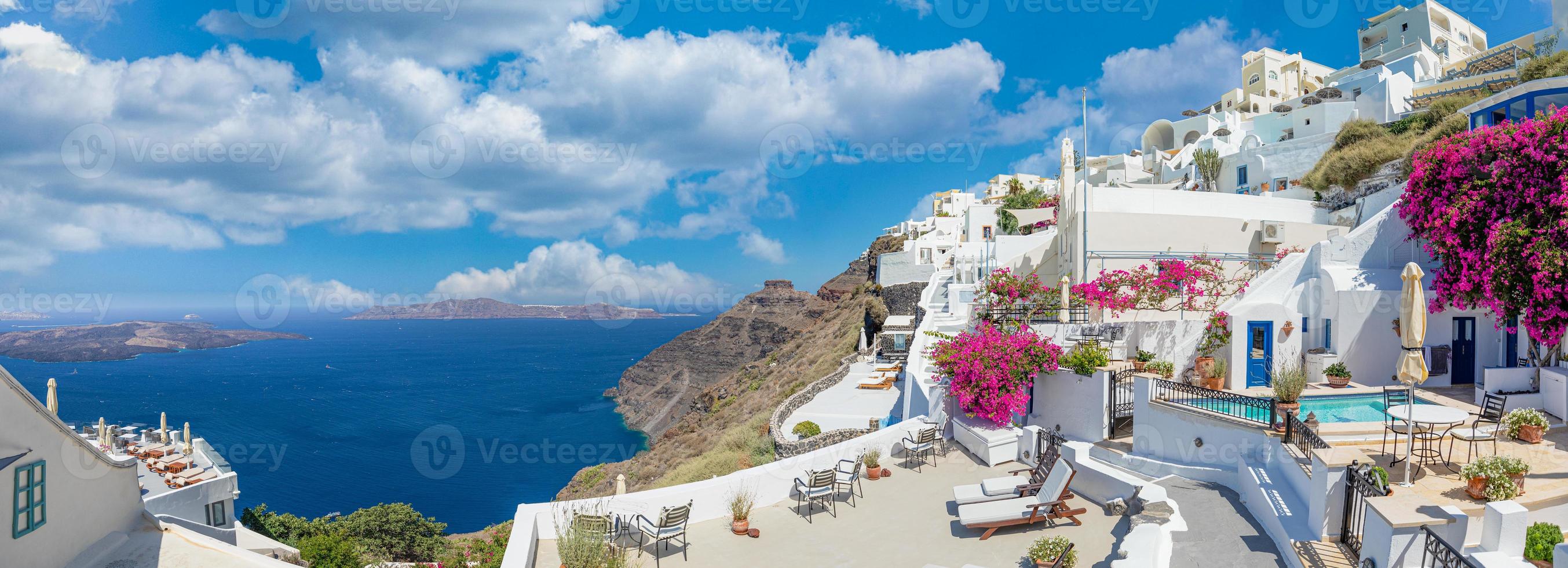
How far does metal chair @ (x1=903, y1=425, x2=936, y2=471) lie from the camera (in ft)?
34.3

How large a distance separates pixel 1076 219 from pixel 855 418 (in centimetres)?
835

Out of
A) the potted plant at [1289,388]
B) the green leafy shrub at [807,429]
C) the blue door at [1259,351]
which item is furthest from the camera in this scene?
the green leafy shrub at [807,429]

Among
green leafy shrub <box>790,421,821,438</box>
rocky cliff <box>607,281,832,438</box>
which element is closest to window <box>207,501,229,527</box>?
green leafy shrub <box>790,421,821,438</box>

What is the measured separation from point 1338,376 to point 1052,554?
9.40 meters

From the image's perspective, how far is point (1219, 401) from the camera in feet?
31.9

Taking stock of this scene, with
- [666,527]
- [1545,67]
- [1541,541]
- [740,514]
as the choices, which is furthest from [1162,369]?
[1545,67]

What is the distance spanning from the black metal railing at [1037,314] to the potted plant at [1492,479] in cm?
920

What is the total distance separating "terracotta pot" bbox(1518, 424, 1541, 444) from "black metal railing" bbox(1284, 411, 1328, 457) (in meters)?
2.17

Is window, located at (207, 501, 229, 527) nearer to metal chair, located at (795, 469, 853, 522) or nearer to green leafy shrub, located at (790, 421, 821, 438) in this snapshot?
green leafy shrub, located at (790, 421, 821, 438)

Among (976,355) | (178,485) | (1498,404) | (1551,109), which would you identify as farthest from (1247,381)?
(178,485)

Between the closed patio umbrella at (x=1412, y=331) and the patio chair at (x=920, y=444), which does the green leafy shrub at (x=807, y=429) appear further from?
the closed patio umbrella at (x=1412, y=331)

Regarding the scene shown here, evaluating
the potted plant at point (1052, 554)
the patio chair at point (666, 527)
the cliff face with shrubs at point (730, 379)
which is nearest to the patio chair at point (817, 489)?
the patio chair at point (666, 527)

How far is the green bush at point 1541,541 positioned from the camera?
5.12m

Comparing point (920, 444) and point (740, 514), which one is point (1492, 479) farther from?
point (740, 514)
